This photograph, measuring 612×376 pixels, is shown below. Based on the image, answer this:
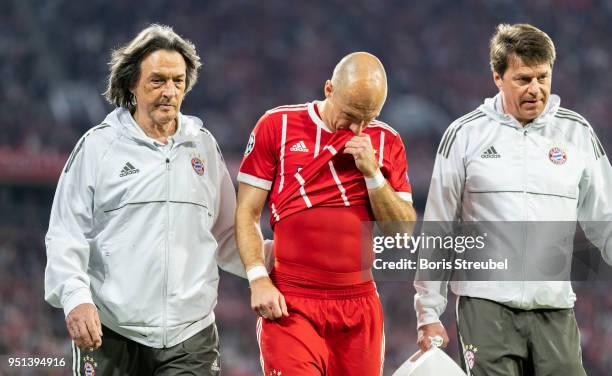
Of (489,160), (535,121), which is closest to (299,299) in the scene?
(489,160)

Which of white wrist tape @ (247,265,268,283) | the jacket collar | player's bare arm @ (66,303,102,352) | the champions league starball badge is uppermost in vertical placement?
the jacket collar

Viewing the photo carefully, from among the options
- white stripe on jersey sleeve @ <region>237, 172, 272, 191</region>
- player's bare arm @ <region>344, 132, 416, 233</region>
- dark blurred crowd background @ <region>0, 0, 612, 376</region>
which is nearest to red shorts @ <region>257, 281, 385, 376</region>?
player's bare arm @ <region>344, 132, 416, 233</region>

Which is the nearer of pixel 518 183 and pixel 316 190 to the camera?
pixel 316 190

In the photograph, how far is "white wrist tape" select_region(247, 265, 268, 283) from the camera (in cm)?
368

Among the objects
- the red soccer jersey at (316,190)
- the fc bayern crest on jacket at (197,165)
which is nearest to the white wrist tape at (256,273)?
the red soccer jersey at (316,190)

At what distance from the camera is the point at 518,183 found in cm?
393

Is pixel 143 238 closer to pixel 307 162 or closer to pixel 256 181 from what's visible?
pixel 256 181

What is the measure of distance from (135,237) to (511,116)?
1.73 m

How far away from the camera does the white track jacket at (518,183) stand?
12.8ft

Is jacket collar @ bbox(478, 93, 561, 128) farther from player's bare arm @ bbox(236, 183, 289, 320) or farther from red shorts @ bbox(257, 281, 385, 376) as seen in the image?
player's bare arm @ bbox(236, 183, 289, 320)

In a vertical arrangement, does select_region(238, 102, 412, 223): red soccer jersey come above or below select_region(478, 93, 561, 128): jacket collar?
below

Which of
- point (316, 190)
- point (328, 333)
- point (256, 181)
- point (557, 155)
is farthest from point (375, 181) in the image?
point (557, 155)

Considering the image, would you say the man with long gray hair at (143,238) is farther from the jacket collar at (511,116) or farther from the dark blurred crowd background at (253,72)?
the dark blurred crowd background at (253,72)

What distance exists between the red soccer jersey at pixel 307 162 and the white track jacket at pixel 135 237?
0.95ft
